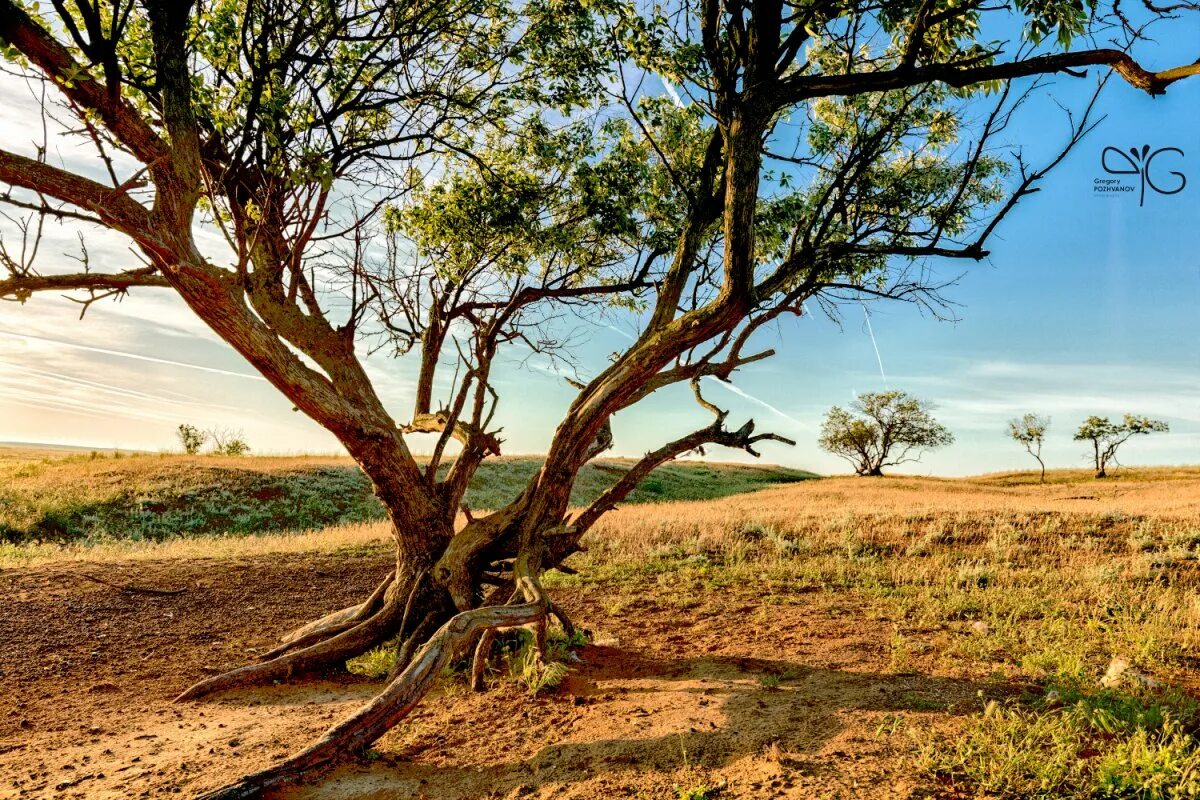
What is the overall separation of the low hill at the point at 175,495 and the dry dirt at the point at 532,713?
16.9 m

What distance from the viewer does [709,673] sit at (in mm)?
7016

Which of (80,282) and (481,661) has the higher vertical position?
(80,282)

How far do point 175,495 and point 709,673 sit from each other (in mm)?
31139

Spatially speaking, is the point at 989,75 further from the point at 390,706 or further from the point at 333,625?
the point at 333,625

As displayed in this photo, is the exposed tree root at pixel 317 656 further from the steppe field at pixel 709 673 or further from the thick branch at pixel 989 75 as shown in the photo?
the thick branch at pixel 989 75

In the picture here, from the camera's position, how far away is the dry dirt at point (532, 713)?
476 cm

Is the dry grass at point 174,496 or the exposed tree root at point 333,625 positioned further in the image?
the dry grass at point 174,496

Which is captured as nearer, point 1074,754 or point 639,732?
point 1074,754

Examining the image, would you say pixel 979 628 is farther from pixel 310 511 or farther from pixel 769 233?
pixel 310 511

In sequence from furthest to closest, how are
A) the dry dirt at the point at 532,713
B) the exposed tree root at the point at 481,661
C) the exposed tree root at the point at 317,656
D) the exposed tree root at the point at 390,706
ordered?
the exposed tree root at the point at 317,656 < the exposed tree root at the point at 481,661 < the dry dirt at the point at 532,713 < the exposed tree root at the point at 390,706

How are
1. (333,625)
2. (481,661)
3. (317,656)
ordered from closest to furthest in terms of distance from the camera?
(481,661) → (317,656) → (333,625)

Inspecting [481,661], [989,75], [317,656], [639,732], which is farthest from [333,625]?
[989,75]

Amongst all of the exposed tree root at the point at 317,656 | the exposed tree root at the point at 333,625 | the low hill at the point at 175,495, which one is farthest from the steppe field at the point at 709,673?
the low hill at the point at 175,495

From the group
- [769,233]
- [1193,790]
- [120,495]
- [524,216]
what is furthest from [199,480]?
[1193,790]
